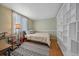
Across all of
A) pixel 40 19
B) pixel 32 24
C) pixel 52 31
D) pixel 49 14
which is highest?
pixel 49 14

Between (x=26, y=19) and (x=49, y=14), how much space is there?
0.52m

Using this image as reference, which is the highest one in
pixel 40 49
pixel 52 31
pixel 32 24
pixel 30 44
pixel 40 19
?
pixel 40 19

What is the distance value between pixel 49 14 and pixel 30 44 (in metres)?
0.82

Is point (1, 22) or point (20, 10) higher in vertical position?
point (20, 10)

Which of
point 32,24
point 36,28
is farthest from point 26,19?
point 36,28

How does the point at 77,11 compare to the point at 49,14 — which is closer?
the point at 77,11

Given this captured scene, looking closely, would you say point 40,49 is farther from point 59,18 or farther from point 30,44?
point 59,18

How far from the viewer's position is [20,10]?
169 cm

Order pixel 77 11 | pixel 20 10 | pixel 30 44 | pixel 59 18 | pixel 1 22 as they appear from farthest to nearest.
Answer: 1. pixel 59 18
2. pixel 30 44
3. pixel 20 10
4. pixel 1 22
5. pixel 77 11

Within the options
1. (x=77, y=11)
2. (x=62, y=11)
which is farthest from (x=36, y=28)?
(x=77, y=11)

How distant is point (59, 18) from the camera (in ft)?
6.47

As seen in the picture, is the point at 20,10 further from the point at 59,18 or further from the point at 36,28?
the point at 59,18

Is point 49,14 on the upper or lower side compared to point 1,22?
upper

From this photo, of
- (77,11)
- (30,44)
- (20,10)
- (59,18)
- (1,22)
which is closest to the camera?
(77,11)
